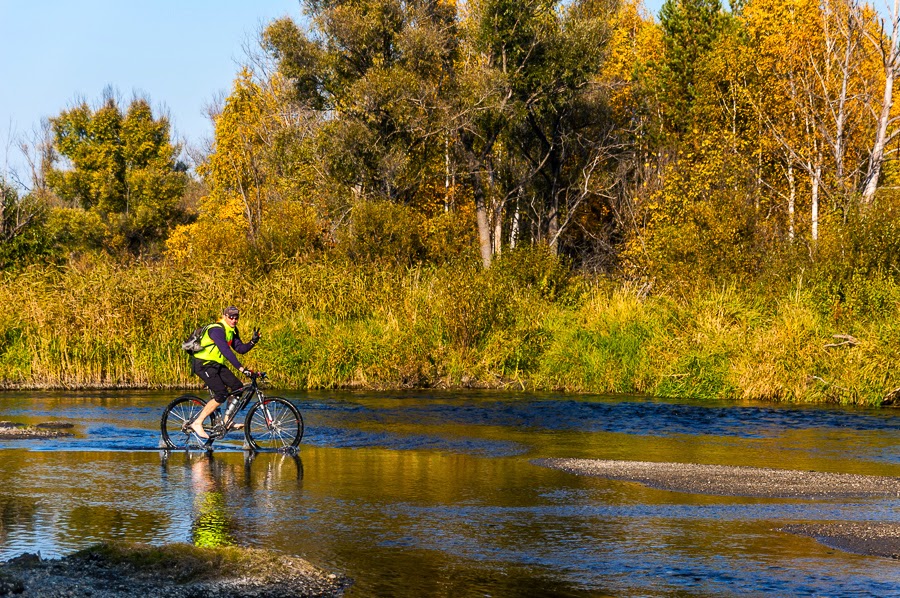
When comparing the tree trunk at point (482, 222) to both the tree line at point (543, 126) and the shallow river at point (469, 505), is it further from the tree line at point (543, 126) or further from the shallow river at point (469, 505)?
the shallow river at point (469, 505)

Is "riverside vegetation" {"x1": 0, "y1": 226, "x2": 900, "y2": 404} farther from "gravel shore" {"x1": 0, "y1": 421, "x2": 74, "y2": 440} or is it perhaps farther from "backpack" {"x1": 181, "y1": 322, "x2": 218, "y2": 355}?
"backpack" {"x1": 181, "y1": 322, "x2": 218, "y2": 355}

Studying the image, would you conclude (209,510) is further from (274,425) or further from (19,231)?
(19,231)

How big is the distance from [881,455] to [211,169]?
2281 inches

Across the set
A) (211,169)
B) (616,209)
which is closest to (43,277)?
(616,209)

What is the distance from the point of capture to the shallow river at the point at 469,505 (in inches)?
374

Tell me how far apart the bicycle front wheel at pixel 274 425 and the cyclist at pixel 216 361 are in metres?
0.53

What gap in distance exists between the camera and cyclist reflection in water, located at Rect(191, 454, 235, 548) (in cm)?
1060

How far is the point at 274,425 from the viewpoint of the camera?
17141mm

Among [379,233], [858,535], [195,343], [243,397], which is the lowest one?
[858,535]

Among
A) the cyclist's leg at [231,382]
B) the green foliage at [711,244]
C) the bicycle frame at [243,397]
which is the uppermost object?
the green foliage at [711,244]

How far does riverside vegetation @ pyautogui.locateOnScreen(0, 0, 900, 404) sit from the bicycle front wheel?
12882mm

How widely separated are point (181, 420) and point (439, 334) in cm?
1382

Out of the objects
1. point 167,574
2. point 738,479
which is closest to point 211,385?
point 738,479

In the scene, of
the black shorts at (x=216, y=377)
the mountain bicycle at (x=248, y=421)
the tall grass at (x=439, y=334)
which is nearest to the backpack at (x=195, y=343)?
the black shorts at (x=216, y=377)
